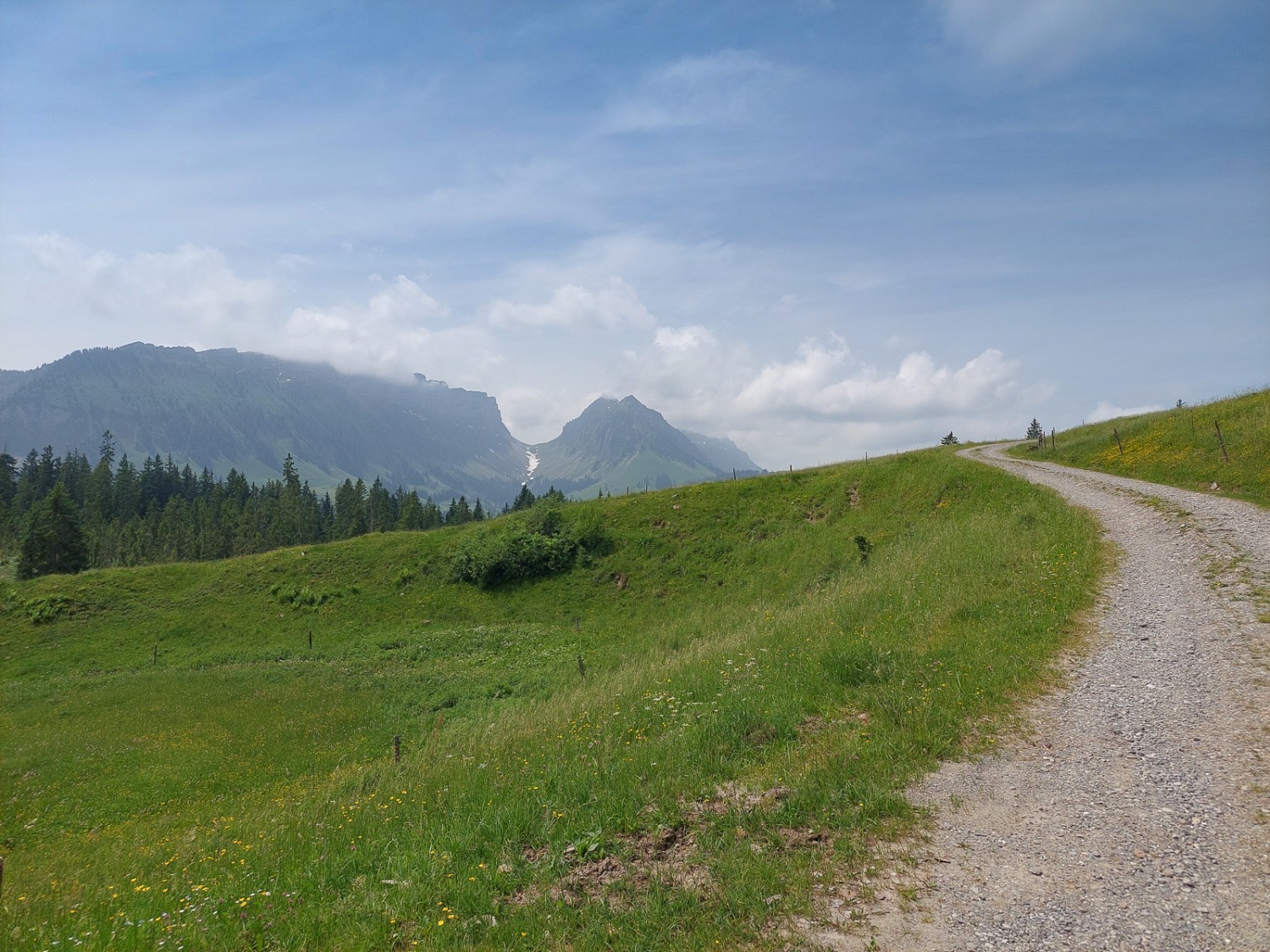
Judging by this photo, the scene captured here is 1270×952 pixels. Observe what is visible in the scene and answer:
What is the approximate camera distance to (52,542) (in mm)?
77625

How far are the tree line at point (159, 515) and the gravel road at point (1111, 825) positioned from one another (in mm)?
89453

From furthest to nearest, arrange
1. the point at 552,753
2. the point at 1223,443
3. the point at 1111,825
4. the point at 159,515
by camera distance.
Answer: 1. the point at 159,515
2. the point at 1223,443
3. the point at 552,753
4. the point at 1111,825

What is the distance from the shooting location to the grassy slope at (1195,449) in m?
27.1

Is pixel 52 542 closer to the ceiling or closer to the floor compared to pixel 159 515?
closer to the floor

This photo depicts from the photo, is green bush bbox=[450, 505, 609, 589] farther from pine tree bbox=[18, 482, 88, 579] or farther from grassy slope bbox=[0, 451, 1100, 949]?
pine tree bbox=[18, 482, 88, 579]

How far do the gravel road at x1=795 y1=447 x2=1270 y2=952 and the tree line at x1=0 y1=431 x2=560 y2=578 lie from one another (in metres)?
89.5

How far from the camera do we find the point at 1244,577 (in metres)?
15.4

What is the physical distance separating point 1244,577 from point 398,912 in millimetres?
20158

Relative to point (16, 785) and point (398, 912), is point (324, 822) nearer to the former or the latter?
point (398, 912)

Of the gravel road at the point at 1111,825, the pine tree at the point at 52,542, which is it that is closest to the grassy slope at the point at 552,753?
the gravel road at the point at 1111,825

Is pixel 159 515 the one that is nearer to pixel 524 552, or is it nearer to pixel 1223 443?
pixel 524 552

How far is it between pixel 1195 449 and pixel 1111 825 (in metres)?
35.0

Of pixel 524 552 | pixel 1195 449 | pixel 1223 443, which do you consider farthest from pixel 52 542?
pixel 1223 443

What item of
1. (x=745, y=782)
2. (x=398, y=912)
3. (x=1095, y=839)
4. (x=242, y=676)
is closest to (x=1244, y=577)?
(x=1095, y=839)
